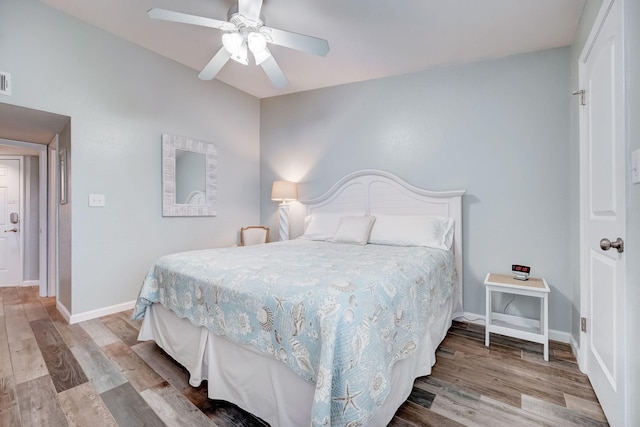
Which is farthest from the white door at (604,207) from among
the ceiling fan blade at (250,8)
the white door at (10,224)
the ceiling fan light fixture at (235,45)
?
the white door at (10,224)

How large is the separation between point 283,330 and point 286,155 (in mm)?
3129

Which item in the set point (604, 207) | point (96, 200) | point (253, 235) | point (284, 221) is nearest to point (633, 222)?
point (604, 207)

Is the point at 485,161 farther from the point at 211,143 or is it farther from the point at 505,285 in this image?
the point at 211,143

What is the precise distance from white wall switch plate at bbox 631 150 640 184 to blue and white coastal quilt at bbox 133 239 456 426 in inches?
40.4

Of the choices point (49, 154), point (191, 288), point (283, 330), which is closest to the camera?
point (283, 330)

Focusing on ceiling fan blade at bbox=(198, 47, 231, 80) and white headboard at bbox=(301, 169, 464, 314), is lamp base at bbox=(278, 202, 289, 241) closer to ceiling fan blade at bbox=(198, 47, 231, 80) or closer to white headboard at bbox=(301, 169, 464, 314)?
white headboard at bbox=(301, 169, 464, 314)

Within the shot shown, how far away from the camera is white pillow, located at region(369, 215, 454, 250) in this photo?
8.46ft

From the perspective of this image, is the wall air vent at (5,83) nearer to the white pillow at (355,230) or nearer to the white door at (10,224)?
the white door at (10,224)

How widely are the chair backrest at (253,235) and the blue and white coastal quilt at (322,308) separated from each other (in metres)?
1.76

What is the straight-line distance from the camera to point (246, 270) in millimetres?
1599

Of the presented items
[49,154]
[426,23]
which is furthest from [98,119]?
[426,23]

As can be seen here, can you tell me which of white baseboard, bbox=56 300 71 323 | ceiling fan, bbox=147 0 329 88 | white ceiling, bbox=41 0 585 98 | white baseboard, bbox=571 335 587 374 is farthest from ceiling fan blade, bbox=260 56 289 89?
white baseboard, bbox=571 335 587 374

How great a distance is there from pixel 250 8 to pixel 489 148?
233 centimetres

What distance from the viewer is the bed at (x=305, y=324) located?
1.09 metres
